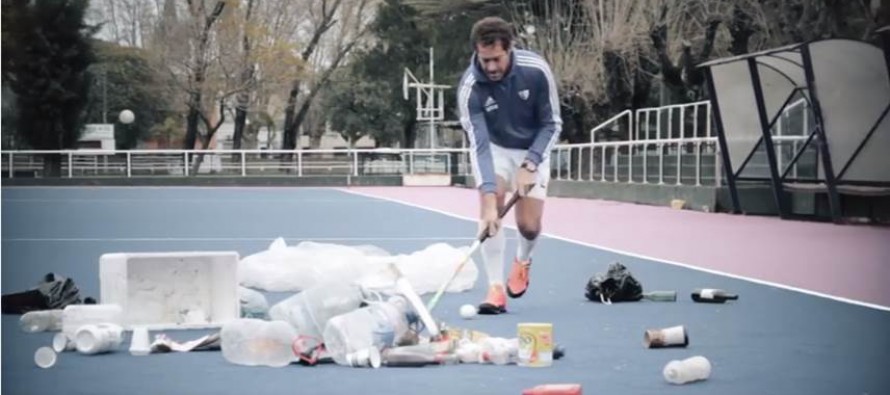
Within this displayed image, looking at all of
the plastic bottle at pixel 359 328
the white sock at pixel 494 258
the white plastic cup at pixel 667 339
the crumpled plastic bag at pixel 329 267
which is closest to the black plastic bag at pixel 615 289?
the white sock at pixel 494 258

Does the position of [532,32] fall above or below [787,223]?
above

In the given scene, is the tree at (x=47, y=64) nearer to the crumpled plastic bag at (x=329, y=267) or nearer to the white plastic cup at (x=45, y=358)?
the white plastic cup at (x=45, y=358)

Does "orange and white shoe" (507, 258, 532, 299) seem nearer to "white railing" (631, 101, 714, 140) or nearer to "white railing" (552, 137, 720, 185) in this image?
"white railing" (552, 137, 720, 185)

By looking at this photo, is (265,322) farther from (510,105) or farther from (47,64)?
(510,105)

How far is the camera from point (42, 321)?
194 inches

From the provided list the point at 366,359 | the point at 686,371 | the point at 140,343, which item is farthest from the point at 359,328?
the point at 686,371

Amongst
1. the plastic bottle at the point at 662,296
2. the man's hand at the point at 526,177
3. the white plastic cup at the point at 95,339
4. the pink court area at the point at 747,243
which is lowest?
the pink court area at the point at 747,243

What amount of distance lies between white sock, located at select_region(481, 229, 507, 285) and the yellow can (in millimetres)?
1603

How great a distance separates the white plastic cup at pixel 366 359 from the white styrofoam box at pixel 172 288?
39.4 inches

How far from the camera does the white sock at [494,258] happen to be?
5848 mm

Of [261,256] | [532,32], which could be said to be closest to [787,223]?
[532,32]

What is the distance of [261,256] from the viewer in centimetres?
684

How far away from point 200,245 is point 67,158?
13.2ft

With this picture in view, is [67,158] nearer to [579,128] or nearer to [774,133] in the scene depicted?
[774,133]
